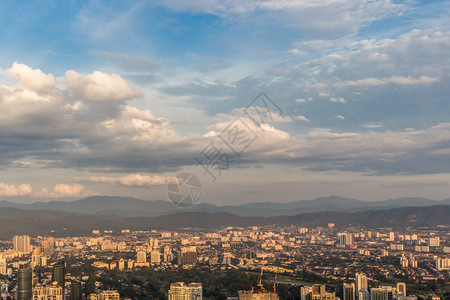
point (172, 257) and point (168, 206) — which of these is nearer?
point (172, 257)

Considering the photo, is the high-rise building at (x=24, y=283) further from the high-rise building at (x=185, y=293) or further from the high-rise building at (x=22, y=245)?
the high-rise building at (x=22, y=245)

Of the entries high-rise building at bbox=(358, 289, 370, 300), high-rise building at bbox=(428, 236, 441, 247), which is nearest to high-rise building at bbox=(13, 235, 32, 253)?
high-rise building at bbox=(358, 289, 370, 300)

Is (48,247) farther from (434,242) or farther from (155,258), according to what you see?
(434,242)

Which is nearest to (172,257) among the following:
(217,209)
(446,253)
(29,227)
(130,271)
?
(130,271)

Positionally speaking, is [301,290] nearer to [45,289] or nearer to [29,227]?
[45,289]

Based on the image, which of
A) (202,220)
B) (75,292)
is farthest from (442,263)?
(202,220)

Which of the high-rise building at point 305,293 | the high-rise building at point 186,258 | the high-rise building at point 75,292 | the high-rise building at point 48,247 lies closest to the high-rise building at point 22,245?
the high-rise building at point 48,247

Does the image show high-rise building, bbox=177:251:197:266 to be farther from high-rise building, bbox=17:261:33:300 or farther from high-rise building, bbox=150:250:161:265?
high-rise building, bbox=17:261:33:300
